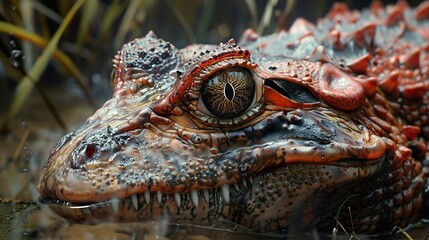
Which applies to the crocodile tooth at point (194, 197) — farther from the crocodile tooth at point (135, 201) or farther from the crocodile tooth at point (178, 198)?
the crocodile tooth at point (135, 201)

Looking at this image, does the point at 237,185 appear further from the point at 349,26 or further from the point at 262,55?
the point at 349,26

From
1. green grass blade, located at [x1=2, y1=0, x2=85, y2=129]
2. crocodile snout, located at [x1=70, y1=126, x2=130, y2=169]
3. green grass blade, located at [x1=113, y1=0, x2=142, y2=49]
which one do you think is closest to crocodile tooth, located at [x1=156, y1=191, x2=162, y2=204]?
crocodile snout, located at [x1=70, y1=126, x2=130, y2=169]

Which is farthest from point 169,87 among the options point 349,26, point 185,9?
point 185,9

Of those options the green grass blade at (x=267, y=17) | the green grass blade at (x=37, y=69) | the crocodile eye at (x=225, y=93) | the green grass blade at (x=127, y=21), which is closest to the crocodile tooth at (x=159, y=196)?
the crocodile eye at (x=225, y=93)

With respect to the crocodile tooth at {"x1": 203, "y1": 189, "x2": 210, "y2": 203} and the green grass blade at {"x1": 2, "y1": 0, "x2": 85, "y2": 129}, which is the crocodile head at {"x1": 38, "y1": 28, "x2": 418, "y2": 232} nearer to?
the crocodile tooth at {"x1": 203, "y1": 189, "x2": 210, "y2": 203}

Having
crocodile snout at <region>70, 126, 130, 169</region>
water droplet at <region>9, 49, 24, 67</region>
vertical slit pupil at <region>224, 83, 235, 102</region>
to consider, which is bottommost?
crocodile snout at <region>70, 126, 130, 169</region>
